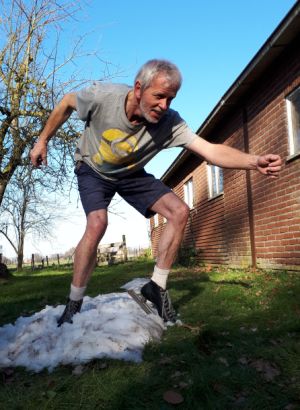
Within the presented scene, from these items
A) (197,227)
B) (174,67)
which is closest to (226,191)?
(197,227)

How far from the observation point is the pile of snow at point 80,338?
2.77m

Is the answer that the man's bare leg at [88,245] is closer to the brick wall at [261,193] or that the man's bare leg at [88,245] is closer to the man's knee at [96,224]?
the man's knee at [96,224]

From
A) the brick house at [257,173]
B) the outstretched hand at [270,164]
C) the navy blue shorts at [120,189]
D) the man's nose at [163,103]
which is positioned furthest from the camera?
the brick house at [257,173]

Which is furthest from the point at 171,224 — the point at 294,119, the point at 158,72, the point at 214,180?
the point at 214,180

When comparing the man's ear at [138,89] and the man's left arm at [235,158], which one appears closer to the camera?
the man's left arm at [235,158]

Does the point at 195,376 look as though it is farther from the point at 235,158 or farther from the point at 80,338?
the point at 235,158

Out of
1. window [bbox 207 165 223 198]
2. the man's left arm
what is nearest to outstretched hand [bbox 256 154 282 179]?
the man's left arm

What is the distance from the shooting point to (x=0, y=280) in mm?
12891

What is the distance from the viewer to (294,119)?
769 centimetres

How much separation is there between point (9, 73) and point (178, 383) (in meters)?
12.0

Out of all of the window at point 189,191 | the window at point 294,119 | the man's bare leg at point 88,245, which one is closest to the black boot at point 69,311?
the man's bare leg at point 88,245

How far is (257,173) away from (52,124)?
6.41 m

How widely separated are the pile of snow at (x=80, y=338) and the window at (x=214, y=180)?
925cm

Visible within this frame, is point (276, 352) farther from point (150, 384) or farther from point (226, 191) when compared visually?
point (226, 191)
